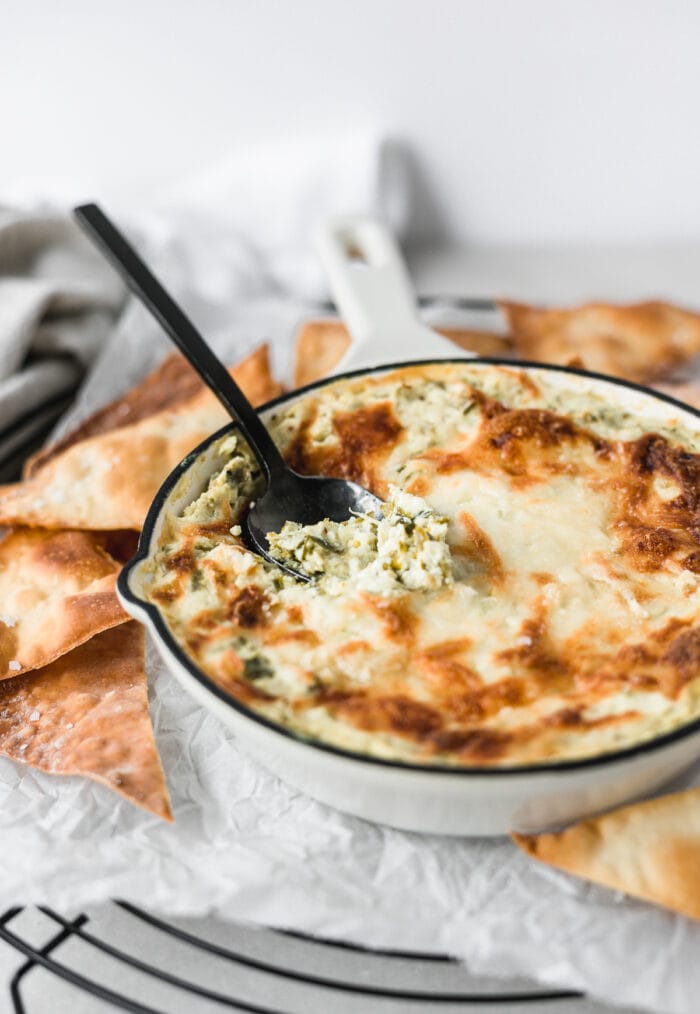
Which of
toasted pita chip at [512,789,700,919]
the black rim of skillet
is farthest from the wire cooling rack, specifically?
the black rim of skillet

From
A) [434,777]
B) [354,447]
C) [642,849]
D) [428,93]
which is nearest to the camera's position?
[434,777]

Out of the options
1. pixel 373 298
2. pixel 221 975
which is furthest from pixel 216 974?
pixel 373 298

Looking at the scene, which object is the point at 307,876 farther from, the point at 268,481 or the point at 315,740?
the point at 268,481

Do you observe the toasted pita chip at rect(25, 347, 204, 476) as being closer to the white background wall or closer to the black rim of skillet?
the black rim of skillet

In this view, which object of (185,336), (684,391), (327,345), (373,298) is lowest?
(684,391)

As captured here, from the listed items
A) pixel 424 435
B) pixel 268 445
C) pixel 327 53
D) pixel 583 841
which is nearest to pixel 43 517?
pixel 268 445

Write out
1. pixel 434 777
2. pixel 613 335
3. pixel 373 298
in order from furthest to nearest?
pixel 613 335
pixel 373 298
pixel 434 777

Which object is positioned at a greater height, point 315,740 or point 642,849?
point 315,740

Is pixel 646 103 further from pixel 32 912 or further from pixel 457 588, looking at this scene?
pixel 32 912
